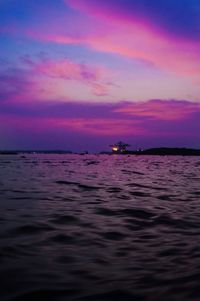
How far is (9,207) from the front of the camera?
12.7 m

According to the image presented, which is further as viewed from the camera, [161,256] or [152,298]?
[161,256]

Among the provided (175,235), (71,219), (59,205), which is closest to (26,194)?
(59,205)

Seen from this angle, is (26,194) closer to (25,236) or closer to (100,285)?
(25,236)

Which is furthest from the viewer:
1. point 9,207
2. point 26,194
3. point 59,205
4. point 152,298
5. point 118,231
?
point 26,194

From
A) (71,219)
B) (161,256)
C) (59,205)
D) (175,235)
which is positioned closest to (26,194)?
(59,205)

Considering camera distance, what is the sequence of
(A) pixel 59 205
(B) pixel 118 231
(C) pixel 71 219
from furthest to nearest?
(A) pixel 59 205 < (C) pixel 71 219 < (B) pixel 118 231

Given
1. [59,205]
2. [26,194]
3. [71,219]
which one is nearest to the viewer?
[71,219]

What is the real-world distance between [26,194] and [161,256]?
10.4 m

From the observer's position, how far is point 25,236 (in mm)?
8625

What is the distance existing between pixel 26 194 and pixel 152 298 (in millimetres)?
12226

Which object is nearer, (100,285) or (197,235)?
(100,285)

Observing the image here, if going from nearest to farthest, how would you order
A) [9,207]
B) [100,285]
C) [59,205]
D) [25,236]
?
[100,285] → [25,236] → [9,207] → [59,205]

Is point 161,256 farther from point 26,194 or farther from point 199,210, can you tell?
point 26,194

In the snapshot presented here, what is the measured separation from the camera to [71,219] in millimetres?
11000
